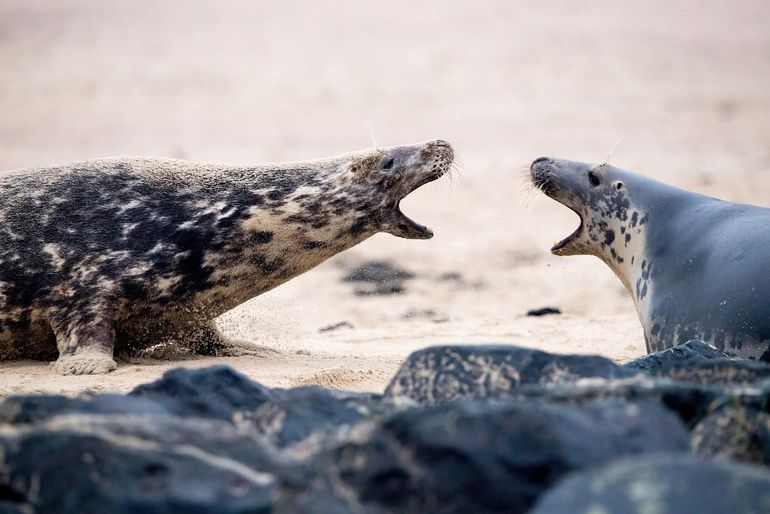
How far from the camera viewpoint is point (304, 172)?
6629 millimetres

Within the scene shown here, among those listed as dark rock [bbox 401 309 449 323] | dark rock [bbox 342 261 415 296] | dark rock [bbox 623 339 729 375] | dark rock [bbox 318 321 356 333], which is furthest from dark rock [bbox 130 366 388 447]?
dark rock [bbox 342 261 415 296]

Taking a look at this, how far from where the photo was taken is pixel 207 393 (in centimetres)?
321

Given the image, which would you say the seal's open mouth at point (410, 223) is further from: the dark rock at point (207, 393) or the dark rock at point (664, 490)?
the dark rock at point (664, 490)

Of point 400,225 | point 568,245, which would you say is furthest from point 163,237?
point 568,245

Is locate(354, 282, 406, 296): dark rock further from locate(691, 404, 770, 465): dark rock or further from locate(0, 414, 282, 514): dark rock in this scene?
locate(0, 414, 282, 514): dark rock

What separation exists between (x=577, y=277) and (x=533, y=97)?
11.3 metres

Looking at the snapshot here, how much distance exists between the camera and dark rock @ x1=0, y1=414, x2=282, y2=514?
2.32 meters

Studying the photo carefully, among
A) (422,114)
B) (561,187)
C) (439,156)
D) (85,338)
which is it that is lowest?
(85,338)

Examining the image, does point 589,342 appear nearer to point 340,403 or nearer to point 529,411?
point 340,403

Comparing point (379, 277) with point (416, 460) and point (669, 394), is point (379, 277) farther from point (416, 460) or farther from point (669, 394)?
point (416, 460)

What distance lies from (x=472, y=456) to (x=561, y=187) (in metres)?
4.86

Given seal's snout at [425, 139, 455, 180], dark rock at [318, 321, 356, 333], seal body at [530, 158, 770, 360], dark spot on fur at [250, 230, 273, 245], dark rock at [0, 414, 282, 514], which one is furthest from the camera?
dark rock at [318, 321, 356, 333]

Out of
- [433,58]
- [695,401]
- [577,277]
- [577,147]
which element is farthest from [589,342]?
[433,58]

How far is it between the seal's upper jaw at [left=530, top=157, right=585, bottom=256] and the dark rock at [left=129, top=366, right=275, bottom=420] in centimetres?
405
